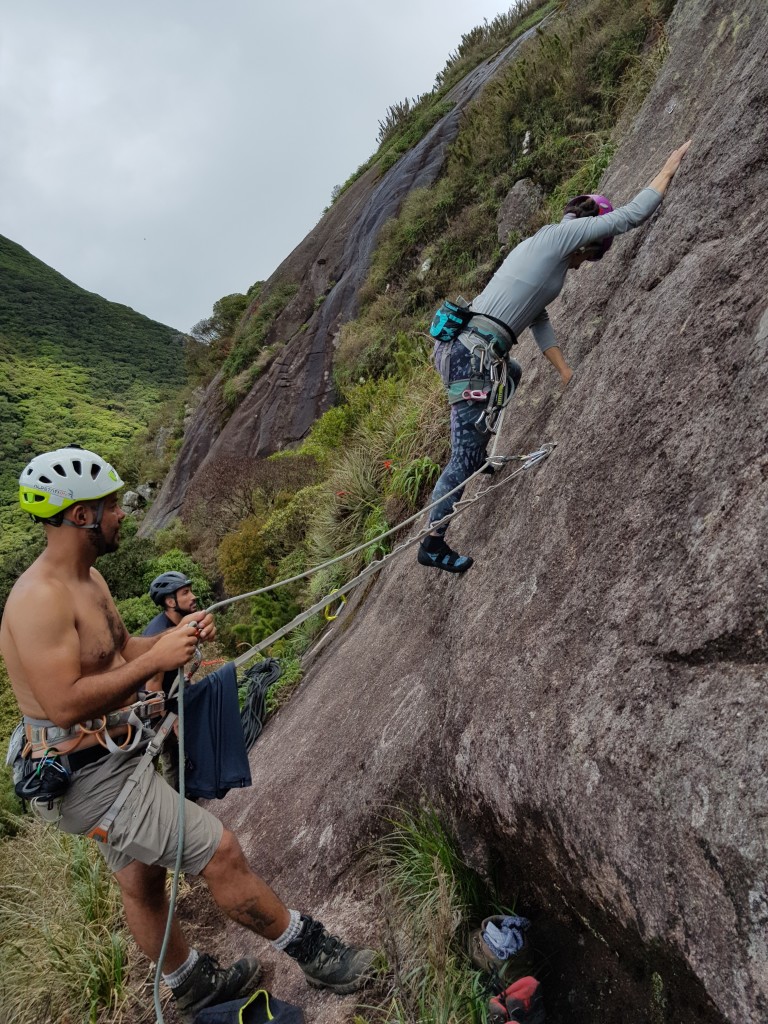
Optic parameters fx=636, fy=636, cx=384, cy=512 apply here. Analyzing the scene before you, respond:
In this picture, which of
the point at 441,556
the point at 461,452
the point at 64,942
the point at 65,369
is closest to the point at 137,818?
the point at 64,942

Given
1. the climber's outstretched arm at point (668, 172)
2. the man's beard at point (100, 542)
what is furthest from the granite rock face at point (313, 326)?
the man's beard at point (100, 542)

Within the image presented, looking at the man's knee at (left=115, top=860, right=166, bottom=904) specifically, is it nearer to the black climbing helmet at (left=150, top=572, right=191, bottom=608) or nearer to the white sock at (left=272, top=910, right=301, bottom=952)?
the white sock at (left=272, top=910, right=301, bottom=952)

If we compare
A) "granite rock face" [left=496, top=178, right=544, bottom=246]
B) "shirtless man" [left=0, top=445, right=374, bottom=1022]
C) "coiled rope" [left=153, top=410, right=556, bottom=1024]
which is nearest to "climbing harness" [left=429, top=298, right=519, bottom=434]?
"coiled rope" [left=153, top=410, right=556, bottom=1024]

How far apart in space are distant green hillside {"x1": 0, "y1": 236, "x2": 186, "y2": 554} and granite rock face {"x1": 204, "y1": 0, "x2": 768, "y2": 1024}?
31708mm

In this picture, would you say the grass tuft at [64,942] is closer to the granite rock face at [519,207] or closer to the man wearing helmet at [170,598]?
the man wearing helmet at [170,598]

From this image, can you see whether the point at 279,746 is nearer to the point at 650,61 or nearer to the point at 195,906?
the point at 195,906

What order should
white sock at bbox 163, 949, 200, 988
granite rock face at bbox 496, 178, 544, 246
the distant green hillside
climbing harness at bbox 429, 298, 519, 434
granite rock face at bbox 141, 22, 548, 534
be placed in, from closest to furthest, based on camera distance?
white sock at bbox 163, 949, 200, 988, climbing harness at bbox 429, 298, 519, 434, granite rock face at bbox 496, 178, 544, 246, granite rock face at bbox 141, 22, 548, 534, the distant green hillside

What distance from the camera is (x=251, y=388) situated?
21250 mm

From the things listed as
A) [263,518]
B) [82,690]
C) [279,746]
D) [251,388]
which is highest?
[251,388]

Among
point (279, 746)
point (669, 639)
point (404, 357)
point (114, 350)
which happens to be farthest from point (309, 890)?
point (114, 350)

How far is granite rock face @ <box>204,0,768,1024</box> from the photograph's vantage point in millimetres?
1724

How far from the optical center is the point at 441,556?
3.87 metres

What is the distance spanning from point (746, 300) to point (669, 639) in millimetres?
1376

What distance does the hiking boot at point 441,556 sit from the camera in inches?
150
